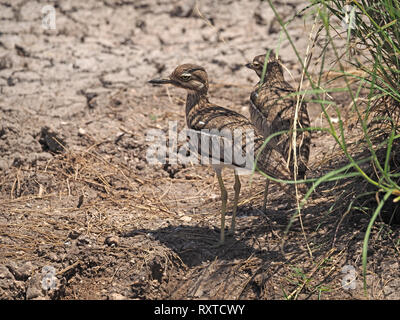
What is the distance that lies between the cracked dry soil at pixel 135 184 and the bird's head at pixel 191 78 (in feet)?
2.72

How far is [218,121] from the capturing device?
377 centimetres

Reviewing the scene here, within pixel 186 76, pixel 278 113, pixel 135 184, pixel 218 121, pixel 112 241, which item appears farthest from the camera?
pixel 135 184

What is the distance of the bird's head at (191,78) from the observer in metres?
4.03

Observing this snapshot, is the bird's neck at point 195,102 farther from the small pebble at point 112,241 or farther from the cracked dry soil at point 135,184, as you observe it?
the small pebble at point 112,241

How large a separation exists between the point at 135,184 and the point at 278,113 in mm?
1283

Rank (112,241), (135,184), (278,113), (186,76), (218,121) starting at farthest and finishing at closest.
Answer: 1. (135,184)
2. (186,76)
3. (278,113)
4. (218,121)
5. (112,241)

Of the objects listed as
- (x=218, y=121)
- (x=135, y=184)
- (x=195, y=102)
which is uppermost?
(x=195, y=102)

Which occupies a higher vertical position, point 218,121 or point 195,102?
point 195,102

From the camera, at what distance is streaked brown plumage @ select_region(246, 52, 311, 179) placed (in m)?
3.60

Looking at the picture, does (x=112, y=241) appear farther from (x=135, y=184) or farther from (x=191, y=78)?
(x=191, y=78)

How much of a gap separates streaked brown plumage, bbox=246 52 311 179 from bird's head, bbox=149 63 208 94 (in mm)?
408

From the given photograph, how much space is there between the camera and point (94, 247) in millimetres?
3543

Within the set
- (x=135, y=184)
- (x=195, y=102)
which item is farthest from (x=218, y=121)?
(x=135, y=184)
